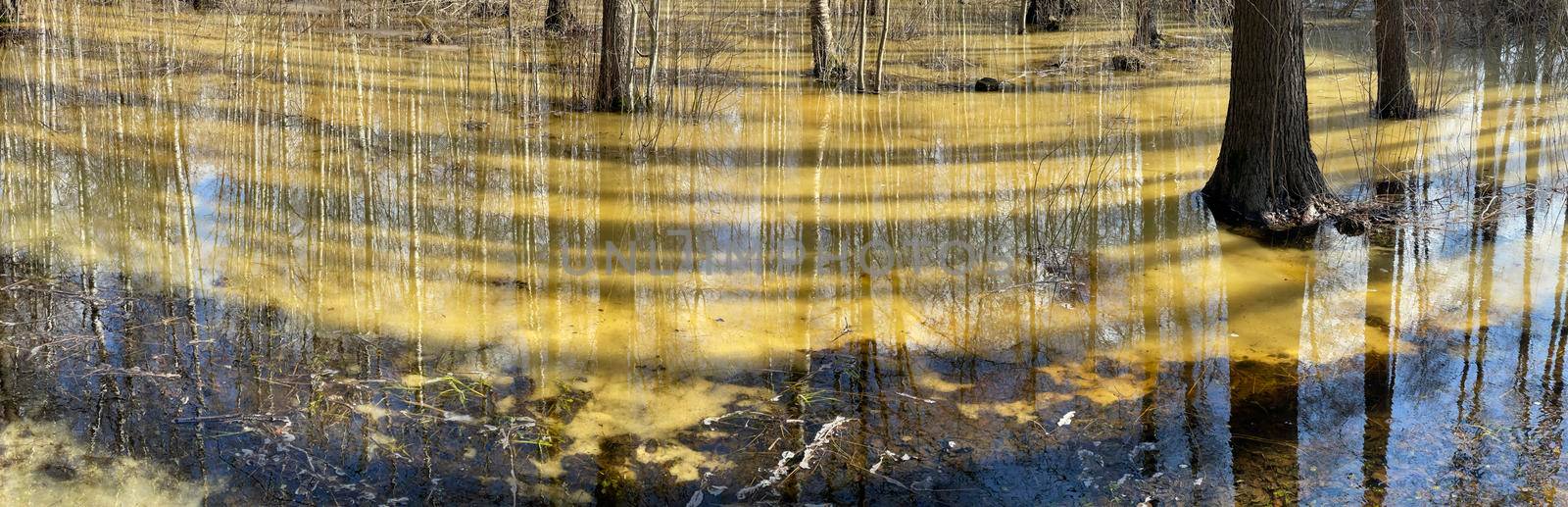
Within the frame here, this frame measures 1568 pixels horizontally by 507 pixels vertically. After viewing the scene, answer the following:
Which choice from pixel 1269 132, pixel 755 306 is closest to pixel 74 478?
pixel 755 306

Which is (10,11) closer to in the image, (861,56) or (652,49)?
(652,49)

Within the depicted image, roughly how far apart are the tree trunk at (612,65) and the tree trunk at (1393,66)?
5.96m

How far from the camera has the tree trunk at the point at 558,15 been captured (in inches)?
559

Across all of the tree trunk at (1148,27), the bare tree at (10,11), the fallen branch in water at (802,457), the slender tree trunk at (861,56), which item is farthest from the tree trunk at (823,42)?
the bare tree at (10,11)

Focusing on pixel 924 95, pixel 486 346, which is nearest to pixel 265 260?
pixel 486 346

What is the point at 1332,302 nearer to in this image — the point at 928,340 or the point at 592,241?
the point at 928,340

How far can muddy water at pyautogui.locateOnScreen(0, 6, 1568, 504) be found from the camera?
4270 millimetres

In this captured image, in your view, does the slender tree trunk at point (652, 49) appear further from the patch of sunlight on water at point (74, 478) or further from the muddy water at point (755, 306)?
the patch of sunlight on water at point (74, 478)

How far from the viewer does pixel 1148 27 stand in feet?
45.2

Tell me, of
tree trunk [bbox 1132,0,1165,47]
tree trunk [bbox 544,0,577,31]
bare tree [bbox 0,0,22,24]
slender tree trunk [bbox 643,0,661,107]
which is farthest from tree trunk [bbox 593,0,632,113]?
bare tree [bbox 0,0,22,24]

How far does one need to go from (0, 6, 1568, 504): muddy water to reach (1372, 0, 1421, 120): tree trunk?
1.43 feet

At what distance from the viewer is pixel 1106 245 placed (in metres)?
6.79

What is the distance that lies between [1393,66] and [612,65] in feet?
20.8

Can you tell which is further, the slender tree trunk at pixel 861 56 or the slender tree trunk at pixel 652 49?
the slender tree trunk at pixel 861 56
